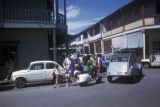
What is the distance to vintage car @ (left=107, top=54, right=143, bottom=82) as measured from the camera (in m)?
17.0

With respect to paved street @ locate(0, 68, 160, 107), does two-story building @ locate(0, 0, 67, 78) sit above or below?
above

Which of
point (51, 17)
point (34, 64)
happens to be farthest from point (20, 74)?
point (51, 17)

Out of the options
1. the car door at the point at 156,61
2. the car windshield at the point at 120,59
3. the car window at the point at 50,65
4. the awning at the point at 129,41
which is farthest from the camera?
the awning at the point at 129,41

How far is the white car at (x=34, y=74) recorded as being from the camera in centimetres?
1723

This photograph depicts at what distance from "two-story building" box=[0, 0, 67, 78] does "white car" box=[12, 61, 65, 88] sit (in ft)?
9.69

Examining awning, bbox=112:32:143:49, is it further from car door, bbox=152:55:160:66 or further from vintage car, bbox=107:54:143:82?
vintage car, bbox=107:54:143:82

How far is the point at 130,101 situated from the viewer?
11.4 meters

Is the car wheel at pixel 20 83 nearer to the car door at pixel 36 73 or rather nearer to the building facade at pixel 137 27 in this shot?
the car door at pixel 36 73

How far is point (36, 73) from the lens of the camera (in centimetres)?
1744

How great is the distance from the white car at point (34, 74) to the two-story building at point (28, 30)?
2.95m

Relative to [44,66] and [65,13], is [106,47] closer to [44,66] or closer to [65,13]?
[65,13]

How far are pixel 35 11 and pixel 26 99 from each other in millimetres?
10092

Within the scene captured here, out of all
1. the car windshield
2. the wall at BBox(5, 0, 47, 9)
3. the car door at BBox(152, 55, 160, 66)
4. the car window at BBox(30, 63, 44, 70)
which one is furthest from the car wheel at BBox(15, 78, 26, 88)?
the car door at BBox(152, 55, 160, 66)

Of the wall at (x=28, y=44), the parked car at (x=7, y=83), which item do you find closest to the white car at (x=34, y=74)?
the parked car at (x=7, y=83)
